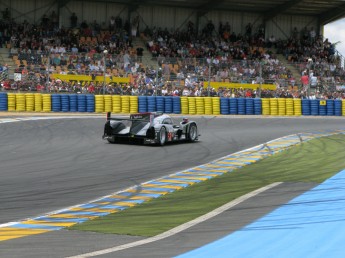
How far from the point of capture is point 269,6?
158ft

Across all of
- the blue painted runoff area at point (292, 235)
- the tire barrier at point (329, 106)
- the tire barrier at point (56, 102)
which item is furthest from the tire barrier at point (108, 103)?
the blue painted runoff area at point (292, 235)

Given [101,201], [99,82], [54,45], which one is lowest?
[101,201]

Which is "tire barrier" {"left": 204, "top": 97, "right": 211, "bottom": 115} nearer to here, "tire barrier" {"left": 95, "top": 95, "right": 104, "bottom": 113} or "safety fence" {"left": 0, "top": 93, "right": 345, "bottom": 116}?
"safety fence" {"left": 0, "top": 93, "right": 345, "bottom": 116}

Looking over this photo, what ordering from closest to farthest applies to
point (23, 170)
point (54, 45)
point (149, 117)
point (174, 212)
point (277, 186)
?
point (174, 212), point (277, 186), point (23, 170), point (149, 117), point (54, 45)

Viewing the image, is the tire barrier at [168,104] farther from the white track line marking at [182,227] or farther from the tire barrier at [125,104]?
the white track line marking at [182,227]

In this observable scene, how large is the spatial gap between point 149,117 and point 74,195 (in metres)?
8.86

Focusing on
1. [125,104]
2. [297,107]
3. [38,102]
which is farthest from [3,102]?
[297,107]

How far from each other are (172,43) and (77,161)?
2655 centimetres

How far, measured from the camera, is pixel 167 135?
20328 mm

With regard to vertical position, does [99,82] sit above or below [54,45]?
below

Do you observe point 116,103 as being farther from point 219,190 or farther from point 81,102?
point 219,190

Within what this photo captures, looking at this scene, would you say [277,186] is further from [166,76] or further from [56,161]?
[166,76]

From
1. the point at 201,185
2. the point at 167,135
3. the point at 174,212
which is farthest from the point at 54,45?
the point at 174,212

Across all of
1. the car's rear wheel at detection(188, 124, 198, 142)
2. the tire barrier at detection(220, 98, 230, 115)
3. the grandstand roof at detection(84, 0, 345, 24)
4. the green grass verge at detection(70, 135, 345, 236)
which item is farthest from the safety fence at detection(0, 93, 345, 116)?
the green grass verge at detection(70, 135, 345, 236)
